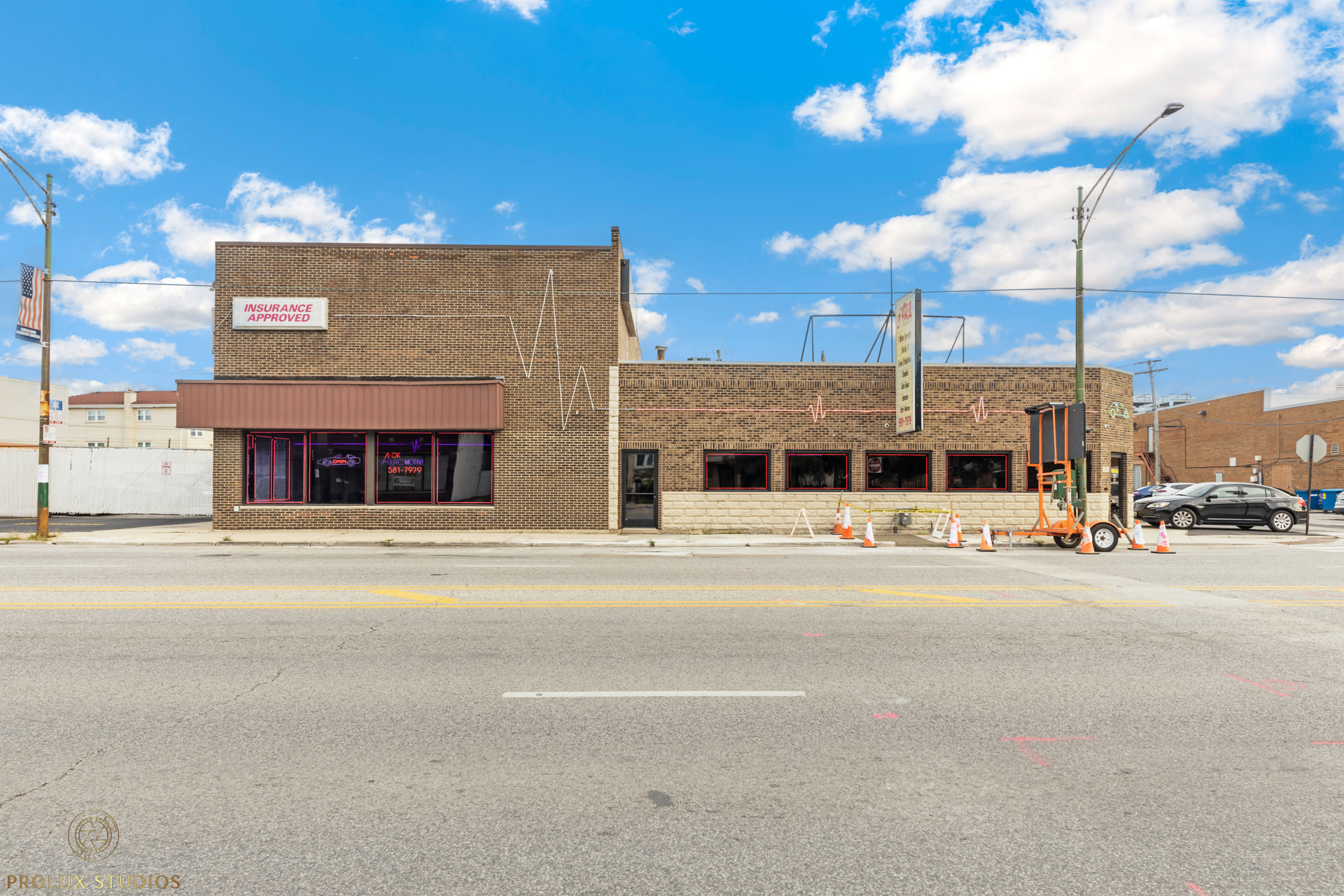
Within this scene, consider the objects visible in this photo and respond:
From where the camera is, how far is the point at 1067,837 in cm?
331

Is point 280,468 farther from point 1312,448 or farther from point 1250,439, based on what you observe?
point 1250,439

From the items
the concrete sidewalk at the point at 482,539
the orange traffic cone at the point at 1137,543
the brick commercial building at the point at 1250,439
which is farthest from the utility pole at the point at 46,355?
the brick commercial building at the point at 1250,439

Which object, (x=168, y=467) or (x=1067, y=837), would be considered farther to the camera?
(x=168, y=467)

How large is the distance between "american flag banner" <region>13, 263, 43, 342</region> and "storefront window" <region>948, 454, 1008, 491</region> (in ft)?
77.4

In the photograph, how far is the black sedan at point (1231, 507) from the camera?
2380 centimetres

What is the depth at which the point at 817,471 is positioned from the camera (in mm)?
20781

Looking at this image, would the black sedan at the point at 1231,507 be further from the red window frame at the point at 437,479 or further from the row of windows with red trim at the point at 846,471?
the red window frame at the point at 437,479

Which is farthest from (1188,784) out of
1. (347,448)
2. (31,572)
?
(347,448)

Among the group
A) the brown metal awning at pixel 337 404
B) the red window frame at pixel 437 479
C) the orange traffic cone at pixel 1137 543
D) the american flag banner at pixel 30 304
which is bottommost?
the orange traffic cone at pixel 1137 543

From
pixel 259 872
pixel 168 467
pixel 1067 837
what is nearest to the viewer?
pixel 259 872

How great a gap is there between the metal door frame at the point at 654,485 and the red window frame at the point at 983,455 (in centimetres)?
813

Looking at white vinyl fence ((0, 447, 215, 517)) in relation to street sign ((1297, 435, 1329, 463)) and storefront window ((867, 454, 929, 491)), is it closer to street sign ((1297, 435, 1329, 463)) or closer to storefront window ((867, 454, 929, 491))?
storefront window ((867, 454, 929, 491))

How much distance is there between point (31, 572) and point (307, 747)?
34.8ft

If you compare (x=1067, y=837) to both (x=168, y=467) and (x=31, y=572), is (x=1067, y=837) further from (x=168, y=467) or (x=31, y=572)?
(x=168, y=467)
